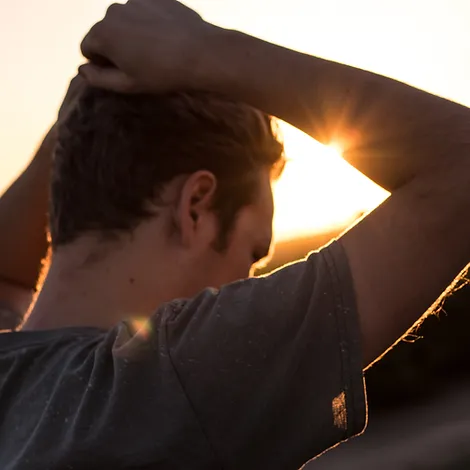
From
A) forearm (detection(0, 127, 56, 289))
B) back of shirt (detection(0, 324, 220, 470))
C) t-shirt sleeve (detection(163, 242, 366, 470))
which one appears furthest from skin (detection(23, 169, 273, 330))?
forearm (detection(0, 127, 56, 289))

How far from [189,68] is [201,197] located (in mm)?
296

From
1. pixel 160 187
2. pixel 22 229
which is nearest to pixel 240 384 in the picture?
pixel 160 187

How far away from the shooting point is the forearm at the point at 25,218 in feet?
8.35

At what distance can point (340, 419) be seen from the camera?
138 cm

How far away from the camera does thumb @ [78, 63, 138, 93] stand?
1706 mm

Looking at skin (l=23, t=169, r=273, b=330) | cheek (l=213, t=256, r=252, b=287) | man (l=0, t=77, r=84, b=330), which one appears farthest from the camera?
man (l=0, t=77, r=84, b=330)

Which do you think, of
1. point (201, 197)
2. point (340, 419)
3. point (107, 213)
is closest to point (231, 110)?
point (201, 197)

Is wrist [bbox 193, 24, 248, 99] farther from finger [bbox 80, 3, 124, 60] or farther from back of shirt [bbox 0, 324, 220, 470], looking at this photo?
back of shirt [bbox 0, 324, 220, 470]

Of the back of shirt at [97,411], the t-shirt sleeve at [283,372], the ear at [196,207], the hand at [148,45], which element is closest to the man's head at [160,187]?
the ear at [196,207]

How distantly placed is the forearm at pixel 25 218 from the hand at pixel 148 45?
2.87 ft

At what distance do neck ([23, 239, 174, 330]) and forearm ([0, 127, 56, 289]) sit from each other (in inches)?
33.3

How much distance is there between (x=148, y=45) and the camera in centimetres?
161

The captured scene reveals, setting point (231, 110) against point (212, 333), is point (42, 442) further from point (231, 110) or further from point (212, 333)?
point (231, 110)

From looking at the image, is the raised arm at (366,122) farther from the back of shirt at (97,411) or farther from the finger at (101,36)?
the back of shirt at (97,411)
